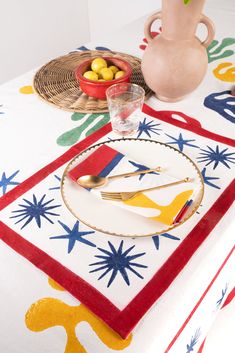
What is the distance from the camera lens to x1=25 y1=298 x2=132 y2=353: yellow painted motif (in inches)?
17.4

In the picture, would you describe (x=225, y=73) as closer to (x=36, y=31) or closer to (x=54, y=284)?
(x=54, y=284)

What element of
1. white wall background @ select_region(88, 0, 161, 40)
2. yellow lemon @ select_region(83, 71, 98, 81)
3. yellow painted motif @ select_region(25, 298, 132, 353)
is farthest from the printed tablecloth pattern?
white wall background @ select_region(88, 0, 161, 40)

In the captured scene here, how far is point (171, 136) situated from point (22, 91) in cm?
44

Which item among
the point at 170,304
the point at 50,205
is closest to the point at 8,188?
the point at 50,205

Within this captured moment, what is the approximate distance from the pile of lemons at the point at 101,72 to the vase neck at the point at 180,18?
0.17 meters

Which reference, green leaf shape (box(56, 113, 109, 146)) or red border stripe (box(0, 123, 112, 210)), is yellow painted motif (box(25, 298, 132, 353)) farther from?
green leaf shape (box(56, 113, 109, 146))

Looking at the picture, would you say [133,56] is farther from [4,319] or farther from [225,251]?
[4,319]

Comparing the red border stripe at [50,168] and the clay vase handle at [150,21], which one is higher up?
the clay vase handle at [150,21]

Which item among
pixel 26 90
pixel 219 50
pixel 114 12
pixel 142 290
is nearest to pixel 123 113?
pixel 26 90

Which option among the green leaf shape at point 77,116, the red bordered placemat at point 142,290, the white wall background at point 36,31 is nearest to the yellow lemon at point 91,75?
the green leaf shape at point 77,116

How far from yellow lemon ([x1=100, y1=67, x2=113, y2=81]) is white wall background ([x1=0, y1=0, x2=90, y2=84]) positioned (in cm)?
148

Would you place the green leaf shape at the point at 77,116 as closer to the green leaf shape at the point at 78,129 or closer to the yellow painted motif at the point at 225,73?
the green leaf shape at the point at 78,129

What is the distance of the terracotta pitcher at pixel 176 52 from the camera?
0.75 meters

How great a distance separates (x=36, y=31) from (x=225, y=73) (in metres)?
1.63
